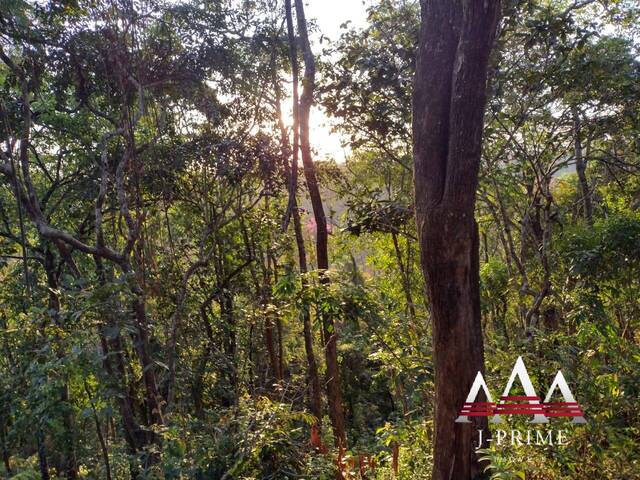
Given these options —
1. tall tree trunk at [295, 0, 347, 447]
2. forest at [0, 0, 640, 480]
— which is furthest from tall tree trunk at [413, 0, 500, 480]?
tall tree trunk at [295, 0, 347, 447]

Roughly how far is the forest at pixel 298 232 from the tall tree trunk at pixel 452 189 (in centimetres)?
1

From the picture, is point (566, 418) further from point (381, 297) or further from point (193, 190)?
point (193, 190)

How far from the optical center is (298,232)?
6.76 meters

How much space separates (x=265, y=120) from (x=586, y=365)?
4934mm

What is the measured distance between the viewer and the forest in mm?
2830

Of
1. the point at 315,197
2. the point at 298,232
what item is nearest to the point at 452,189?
the point at 315,197

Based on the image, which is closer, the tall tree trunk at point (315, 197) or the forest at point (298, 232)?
the forest at point (298, 232)

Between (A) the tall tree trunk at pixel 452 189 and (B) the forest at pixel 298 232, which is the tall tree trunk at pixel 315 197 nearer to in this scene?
(B) the forest at pixel 298 232

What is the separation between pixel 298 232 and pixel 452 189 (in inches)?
167

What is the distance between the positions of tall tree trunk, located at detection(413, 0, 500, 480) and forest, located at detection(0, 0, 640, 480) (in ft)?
0.04

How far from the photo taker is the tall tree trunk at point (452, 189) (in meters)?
2.59

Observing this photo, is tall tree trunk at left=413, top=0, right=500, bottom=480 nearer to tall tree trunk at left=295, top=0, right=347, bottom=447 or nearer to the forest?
the forest

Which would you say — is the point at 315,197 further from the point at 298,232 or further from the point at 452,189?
the point at 452,189

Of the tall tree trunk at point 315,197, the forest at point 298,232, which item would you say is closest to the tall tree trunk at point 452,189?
the forest at point 298,232
